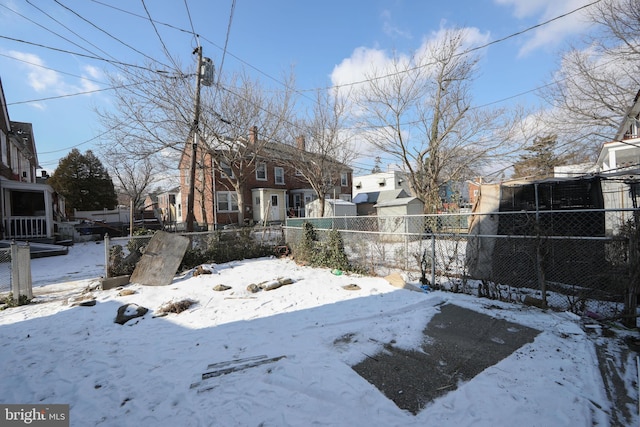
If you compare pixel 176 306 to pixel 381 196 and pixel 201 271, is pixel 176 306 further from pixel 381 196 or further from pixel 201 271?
pixel 381 196

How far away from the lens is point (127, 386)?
281 cm

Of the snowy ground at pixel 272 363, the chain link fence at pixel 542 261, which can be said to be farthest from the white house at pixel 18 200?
the chain link fence at pixel 542 261

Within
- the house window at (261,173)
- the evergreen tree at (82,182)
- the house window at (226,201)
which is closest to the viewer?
the house window at (226,201)

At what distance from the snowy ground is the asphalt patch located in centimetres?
10

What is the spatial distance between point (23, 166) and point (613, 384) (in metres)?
26.8

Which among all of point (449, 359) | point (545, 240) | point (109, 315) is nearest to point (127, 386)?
point (109, 315)

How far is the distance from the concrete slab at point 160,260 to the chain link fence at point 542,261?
176 inches

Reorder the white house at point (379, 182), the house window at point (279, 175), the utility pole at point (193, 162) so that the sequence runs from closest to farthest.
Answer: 1. the utility pole at point (193, 162)
2. the house window at point (279, 175)
3. the white house at point (379, 182)

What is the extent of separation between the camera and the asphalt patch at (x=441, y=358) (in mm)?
2596

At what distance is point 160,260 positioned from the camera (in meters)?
6.90

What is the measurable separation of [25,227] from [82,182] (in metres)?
21.3

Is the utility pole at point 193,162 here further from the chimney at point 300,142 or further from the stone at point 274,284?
the chimney at point 300,142

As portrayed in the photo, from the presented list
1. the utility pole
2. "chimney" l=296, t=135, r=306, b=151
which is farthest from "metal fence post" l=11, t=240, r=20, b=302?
"chimney" l=296, t=135, r=306, b=151

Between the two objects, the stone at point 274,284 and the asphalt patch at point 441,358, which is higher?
the stone at point 274,284
